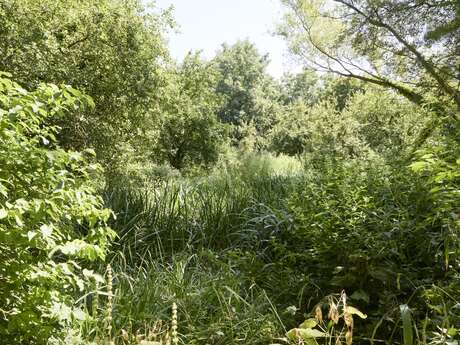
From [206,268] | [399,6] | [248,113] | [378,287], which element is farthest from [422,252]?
[248,113]

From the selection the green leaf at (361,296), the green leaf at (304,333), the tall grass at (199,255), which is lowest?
the tall grass at (199,255)

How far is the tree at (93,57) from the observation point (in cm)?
715

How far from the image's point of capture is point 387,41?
899 cm

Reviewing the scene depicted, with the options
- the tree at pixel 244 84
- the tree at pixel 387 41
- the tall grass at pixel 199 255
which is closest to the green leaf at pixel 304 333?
the tall grass at pixel 199 255

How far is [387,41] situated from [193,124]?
7.85m

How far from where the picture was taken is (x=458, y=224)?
1.84 metres

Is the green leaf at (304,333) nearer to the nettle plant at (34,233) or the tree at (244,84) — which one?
the nettle plant at (34,233)

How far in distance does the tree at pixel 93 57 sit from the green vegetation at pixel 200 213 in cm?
3

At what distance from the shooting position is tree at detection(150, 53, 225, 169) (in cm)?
1441

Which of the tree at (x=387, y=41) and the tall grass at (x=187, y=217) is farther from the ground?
the tree at (x=387, y=41)

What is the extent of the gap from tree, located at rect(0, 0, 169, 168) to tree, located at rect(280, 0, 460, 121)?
4570 millimetres

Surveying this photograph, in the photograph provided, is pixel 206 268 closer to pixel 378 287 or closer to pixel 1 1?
pixel 378 287

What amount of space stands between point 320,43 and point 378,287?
1050cm

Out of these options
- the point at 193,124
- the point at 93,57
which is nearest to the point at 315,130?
the point at 193,124
